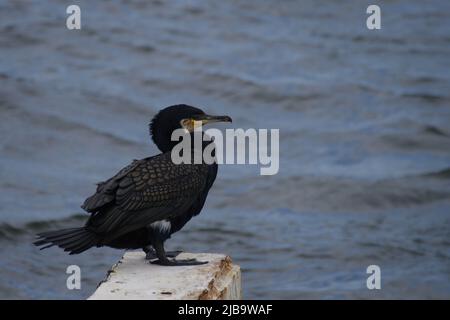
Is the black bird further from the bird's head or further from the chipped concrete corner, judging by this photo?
the chipped concrete corner

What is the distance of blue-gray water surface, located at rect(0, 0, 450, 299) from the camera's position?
36.8 ft

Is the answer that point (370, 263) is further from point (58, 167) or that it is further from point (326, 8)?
point (326, 8)

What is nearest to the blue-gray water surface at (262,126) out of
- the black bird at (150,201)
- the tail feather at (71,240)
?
the black bird at (150,201)

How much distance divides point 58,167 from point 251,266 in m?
3.30

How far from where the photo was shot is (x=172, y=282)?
5.68 m

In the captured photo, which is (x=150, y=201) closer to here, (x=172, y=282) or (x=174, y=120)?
(x=174, y=120)

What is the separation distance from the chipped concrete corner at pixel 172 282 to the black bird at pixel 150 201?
13cm

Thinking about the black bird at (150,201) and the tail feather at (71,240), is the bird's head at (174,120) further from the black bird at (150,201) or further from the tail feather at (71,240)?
the tail feather at (71,240)

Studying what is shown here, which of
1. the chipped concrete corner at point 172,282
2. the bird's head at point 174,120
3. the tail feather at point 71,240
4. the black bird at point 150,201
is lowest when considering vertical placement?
the chipped concrete corner at point 172,282

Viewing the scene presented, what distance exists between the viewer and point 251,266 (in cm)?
1110

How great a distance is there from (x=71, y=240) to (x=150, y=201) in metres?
0.52

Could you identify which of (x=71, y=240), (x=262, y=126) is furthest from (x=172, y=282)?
(x=262, y=126)

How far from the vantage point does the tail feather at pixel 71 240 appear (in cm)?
605
